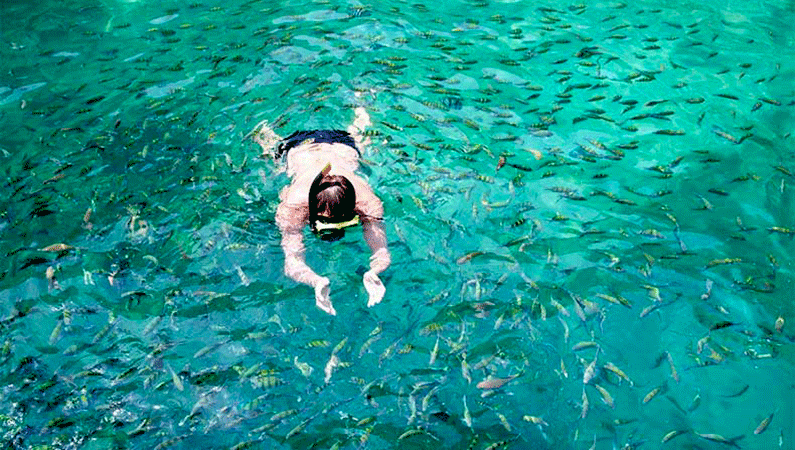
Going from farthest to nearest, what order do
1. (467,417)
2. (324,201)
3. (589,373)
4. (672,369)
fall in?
1. (672,369)
2. (589,373)
3. (324,201)
4. (467,417)

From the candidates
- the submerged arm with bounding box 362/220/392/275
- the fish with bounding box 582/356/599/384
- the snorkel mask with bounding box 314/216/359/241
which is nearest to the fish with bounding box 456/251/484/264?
the submerged arm with bounding box 362/220/392/275

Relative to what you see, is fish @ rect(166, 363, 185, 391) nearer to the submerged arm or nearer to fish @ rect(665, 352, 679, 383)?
the submerged arm

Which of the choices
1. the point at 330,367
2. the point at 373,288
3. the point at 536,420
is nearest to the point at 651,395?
the point at 536,420

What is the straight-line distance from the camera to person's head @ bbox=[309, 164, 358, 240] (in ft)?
18.1

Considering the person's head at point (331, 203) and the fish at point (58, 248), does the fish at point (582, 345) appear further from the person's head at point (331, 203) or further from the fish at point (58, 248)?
the fish at point (58, 248)

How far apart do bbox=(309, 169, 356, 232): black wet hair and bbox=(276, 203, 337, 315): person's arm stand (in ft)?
2.02

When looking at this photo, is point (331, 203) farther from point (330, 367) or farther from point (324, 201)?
point (330, 367)

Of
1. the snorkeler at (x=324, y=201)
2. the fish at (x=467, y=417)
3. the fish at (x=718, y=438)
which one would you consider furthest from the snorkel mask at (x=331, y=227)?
the fish at (x=718, y=438)

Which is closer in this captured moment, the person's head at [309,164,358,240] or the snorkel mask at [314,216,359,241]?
the person's head at [309,164,358,240]

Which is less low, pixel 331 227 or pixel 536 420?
pixel 331 227

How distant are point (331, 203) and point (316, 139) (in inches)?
78.6

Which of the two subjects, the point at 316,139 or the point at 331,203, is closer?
the point at 331,203

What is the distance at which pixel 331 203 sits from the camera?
5.53m

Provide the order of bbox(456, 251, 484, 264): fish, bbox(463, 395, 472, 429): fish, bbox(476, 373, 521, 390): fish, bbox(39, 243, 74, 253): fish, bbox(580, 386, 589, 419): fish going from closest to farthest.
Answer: bbox(463, 395, 472, 429): fish → bbox(580, 386, 589, 419): fish → bbox(476, 373, 521, 390): fish → bbox(456, 251, 484, 264): fish → bbox(39, 243, 74, 253): fish
